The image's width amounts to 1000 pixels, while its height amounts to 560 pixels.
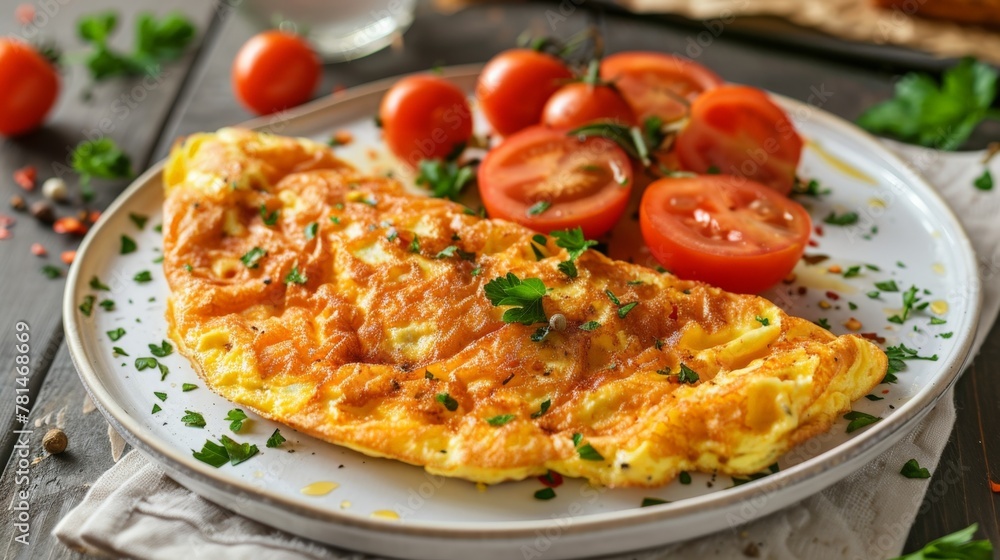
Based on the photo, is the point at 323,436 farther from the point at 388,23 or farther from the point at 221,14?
the point at 221,14

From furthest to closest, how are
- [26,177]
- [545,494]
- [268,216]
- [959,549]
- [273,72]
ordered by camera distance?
1. [273,72]
2. [26,177]
3. [268,216]
4. [545,494]
5. [959,549]

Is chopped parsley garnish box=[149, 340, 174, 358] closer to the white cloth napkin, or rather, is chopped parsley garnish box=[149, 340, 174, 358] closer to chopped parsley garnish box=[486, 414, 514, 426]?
the white cloth napkin

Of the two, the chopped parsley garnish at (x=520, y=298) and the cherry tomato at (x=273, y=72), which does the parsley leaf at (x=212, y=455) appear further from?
the cherry tomato at (x=273, y=72)

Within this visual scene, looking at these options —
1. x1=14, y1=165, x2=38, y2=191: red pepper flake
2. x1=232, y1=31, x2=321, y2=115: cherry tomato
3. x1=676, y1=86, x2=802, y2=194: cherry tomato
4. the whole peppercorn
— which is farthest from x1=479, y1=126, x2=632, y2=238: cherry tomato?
x1=14, y1=165, x2=38, y2=191: red pepper flake

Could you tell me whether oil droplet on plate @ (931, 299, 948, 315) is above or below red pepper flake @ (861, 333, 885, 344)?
above

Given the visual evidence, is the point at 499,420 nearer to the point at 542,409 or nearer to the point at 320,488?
the point at 542,409

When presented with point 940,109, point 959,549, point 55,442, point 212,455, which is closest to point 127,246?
point 55,442
